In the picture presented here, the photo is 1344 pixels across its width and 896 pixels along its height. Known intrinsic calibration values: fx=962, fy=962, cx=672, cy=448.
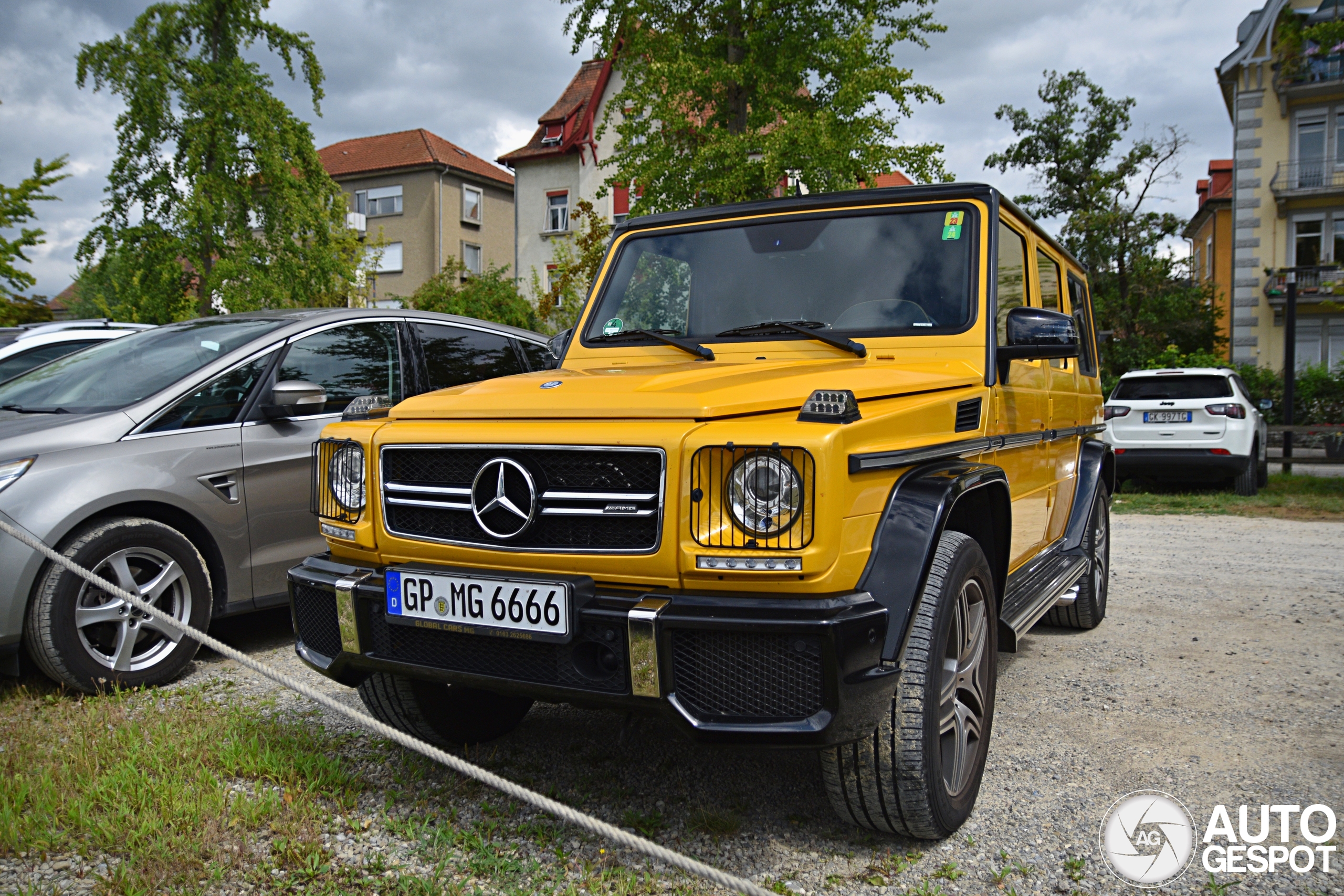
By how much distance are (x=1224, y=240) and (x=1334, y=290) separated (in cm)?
3235

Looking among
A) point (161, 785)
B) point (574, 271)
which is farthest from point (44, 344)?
point (574, 271)

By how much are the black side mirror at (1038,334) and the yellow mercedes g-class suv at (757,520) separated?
0.05 ft

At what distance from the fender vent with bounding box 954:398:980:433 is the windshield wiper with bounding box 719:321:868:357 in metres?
0.40

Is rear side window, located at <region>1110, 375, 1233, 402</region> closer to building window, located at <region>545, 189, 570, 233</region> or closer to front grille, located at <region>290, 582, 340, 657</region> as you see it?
front grille, located at <region>290, 582, 340, 657</region>

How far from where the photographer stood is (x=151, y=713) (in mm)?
3715

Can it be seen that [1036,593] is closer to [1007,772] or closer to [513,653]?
[1007,772]

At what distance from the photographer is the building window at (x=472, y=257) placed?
37.8 metres

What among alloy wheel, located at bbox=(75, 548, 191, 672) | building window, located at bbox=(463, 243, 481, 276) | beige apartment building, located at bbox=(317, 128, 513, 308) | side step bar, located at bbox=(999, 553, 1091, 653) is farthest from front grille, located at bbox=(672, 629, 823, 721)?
building window, located at bbox=(463, 243, 481, 276)

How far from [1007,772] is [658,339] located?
201 centimetres

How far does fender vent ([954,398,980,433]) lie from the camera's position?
122 inches

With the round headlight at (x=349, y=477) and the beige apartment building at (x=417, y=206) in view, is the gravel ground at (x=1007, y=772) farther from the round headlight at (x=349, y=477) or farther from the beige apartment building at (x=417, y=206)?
the beige apartment building at (x=417, y=206)

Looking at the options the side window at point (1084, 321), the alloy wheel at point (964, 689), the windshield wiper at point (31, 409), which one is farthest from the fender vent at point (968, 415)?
the windshield wiper at point (31, 409)

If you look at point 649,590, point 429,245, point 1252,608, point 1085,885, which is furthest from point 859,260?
point 429,245

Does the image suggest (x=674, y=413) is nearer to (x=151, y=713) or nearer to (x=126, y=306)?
(x=151, y=713)
